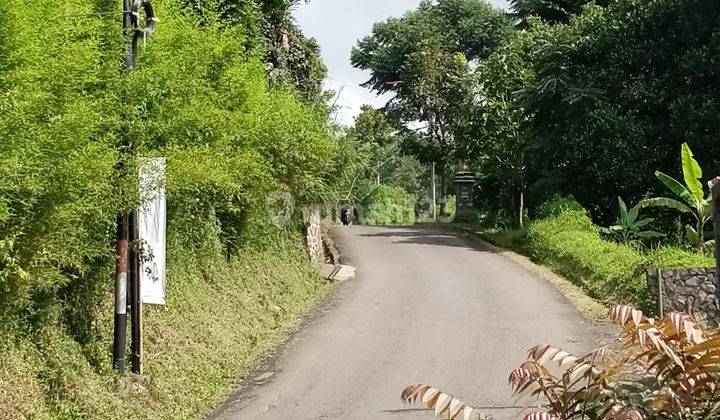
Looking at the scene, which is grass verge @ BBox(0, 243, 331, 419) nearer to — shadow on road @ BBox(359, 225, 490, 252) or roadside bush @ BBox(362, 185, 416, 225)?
shadow on road @ BBox(359, 225, 490, 252)

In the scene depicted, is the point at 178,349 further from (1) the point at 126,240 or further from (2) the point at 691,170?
(2) the point at 691,170

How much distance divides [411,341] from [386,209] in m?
29.1

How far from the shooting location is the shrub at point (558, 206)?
19.2 m

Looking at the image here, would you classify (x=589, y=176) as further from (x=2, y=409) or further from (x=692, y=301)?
(x=2, y=409)

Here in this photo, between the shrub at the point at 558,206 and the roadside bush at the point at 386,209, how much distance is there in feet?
63.0

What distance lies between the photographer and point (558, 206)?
19406mm

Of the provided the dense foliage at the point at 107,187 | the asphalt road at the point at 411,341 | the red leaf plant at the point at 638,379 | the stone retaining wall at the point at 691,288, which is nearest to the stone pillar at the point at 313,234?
the asphalt road at the point at 411,341

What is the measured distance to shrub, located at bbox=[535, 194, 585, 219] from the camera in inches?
758

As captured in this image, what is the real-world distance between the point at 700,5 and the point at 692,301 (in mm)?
9861

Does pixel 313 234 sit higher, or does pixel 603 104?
pixel 603 104

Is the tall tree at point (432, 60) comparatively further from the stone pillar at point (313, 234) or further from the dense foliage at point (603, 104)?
the stone pillar at point (313, 234)

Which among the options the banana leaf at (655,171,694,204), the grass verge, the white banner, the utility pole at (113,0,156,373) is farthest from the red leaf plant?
the banana leaf at (655,171,694,204)

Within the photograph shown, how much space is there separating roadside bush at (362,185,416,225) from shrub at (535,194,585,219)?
19.2 meters

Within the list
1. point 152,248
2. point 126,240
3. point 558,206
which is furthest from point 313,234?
point 126,240
